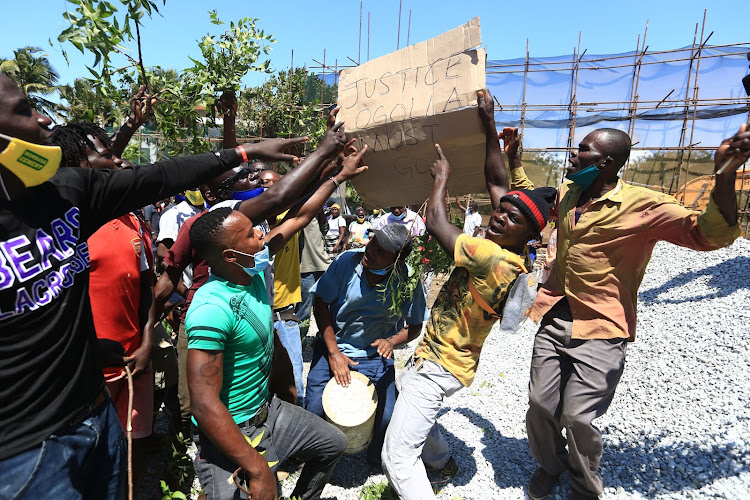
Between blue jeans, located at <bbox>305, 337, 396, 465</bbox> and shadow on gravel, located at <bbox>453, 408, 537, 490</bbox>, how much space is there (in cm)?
95

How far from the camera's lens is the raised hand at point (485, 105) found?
8.25 ft

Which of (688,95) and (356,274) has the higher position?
(688,95)

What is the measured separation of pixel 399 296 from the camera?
337 cm

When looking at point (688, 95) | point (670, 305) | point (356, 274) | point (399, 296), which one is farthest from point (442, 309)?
point (688, 95)

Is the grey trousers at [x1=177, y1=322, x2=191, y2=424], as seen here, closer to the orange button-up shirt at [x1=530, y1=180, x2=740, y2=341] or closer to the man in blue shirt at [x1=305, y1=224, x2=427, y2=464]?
the man in blue shirt at [x1=305, y1=224, x2=427, y2=464]

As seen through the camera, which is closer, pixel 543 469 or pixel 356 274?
pixel 543 469

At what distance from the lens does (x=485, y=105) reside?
253 centimetres

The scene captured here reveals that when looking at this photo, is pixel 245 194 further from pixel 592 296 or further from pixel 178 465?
pixel 592 296

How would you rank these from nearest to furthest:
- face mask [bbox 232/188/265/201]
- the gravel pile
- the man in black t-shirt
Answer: the man in black t-shirt
the gravel pile
face mask [bbox 232/188/265/201]

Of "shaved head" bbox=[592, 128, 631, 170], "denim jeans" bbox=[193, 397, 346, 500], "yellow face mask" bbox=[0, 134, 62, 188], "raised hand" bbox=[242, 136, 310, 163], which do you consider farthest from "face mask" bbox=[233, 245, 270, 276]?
"shaved head" bbox=[592, 128, 631, 170]

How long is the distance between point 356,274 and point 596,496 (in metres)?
2.22

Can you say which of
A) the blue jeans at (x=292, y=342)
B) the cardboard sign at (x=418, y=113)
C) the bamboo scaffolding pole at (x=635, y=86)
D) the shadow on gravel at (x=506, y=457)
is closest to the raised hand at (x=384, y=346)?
the blue jeans at (x=292, y=342)

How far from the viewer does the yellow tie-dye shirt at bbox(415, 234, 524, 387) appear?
2.60 metres

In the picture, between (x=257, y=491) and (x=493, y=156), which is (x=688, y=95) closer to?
(x=493, y=156)
